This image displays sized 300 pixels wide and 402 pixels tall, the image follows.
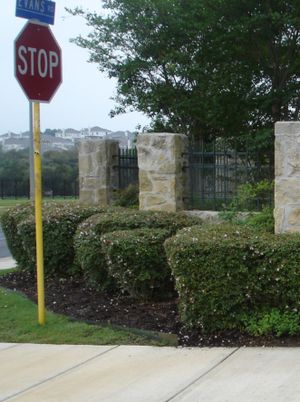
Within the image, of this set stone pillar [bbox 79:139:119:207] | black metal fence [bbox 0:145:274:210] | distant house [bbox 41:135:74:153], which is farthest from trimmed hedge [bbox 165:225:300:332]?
distant house [bbox 41:135:74:153]

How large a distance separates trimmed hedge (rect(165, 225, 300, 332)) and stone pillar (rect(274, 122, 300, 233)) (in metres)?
1.71

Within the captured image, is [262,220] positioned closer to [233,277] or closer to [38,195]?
[233,277]

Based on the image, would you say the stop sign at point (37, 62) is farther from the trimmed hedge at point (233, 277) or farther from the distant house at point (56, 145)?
the distant house at point (56, 145)

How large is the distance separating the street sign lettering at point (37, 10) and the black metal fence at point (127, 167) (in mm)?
4551

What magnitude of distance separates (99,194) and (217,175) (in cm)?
244

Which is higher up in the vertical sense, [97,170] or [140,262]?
[97,170]

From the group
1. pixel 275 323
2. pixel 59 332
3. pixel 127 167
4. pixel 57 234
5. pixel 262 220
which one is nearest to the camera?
pixel 275 323

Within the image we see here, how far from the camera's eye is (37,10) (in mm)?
6418

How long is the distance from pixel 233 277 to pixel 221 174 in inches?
148

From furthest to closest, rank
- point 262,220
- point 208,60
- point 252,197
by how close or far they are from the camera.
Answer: point 208,60 < point 252,197 < point 262,220

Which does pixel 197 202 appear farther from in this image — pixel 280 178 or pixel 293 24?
pixel 293 24

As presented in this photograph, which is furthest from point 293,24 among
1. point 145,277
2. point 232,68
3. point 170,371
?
point 170,371

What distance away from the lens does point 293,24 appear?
11.1 m

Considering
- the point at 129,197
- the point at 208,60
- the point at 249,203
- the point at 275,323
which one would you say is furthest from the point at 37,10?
the point at 208,60
